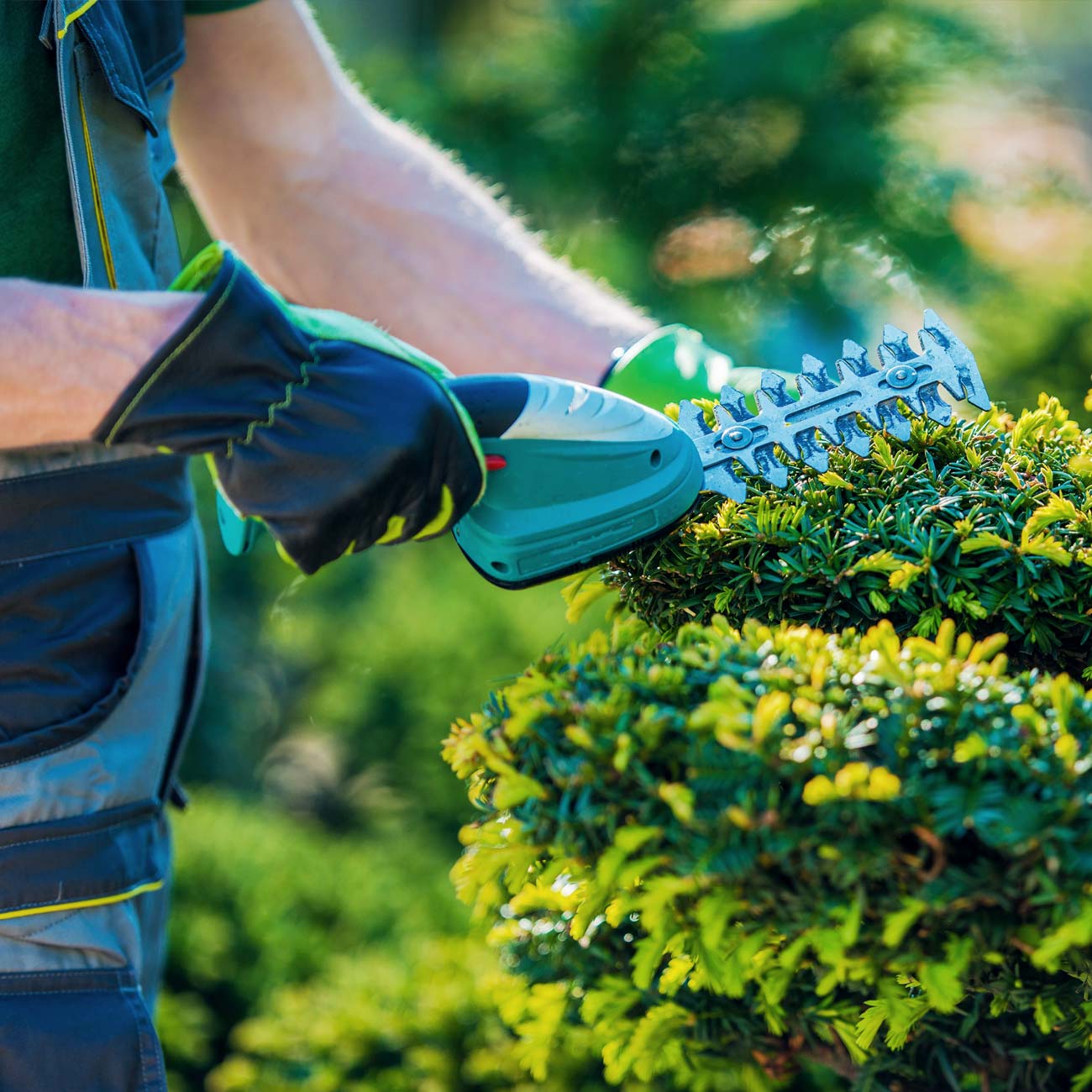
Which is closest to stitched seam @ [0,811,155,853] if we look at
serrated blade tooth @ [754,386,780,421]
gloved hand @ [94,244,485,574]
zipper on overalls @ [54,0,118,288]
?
gloved hand @ [94,244,485,574]

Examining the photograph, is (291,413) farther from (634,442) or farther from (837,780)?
(837,780)

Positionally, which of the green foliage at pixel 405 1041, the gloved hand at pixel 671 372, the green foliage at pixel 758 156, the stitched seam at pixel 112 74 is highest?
the stitched seam at pixel 112 74

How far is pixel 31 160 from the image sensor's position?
1.29 meters

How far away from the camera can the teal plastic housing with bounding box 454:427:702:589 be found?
3.57 feet

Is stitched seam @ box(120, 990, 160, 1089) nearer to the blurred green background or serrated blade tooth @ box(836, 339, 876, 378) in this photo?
serrated blade tooth @ box(836, 339, 876, 378)

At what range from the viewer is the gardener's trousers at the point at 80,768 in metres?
1.18

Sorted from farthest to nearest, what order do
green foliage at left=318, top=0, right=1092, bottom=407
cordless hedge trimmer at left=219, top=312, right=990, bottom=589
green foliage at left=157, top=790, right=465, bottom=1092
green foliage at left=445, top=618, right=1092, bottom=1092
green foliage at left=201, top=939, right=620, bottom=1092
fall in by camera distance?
green foliage at left=318, top=0, right=1092, bottom=407
green foliage at left=157, top=790, right=465, bottom=1092
green foliage at left=201, top=939, right=620, bottom=1092
cordless hedge trimmer at left=219, top=312, right=990, bottom=589
green foliage at left=445, top=618, right=1092, bottom=1092

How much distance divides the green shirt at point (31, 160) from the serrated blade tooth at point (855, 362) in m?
0.79

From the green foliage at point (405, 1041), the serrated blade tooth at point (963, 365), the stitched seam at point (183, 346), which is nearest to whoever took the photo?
the stitched seam at point (183, 346)

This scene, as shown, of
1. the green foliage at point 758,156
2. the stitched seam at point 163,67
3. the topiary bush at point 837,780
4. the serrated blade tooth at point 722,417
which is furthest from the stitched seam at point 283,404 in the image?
the green foliage at point 758,156

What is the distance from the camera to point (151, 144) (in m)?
1.44

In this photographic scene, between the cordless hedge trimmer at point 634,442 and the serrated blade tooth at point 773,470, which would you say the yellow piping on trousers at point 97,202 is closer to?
the cordless hedge trimmer at point 634,442

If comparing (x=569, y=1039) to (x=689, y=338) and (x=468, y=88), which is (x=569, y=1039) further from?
(x=468, y=88)

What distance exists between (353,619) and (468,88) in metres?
1.74
